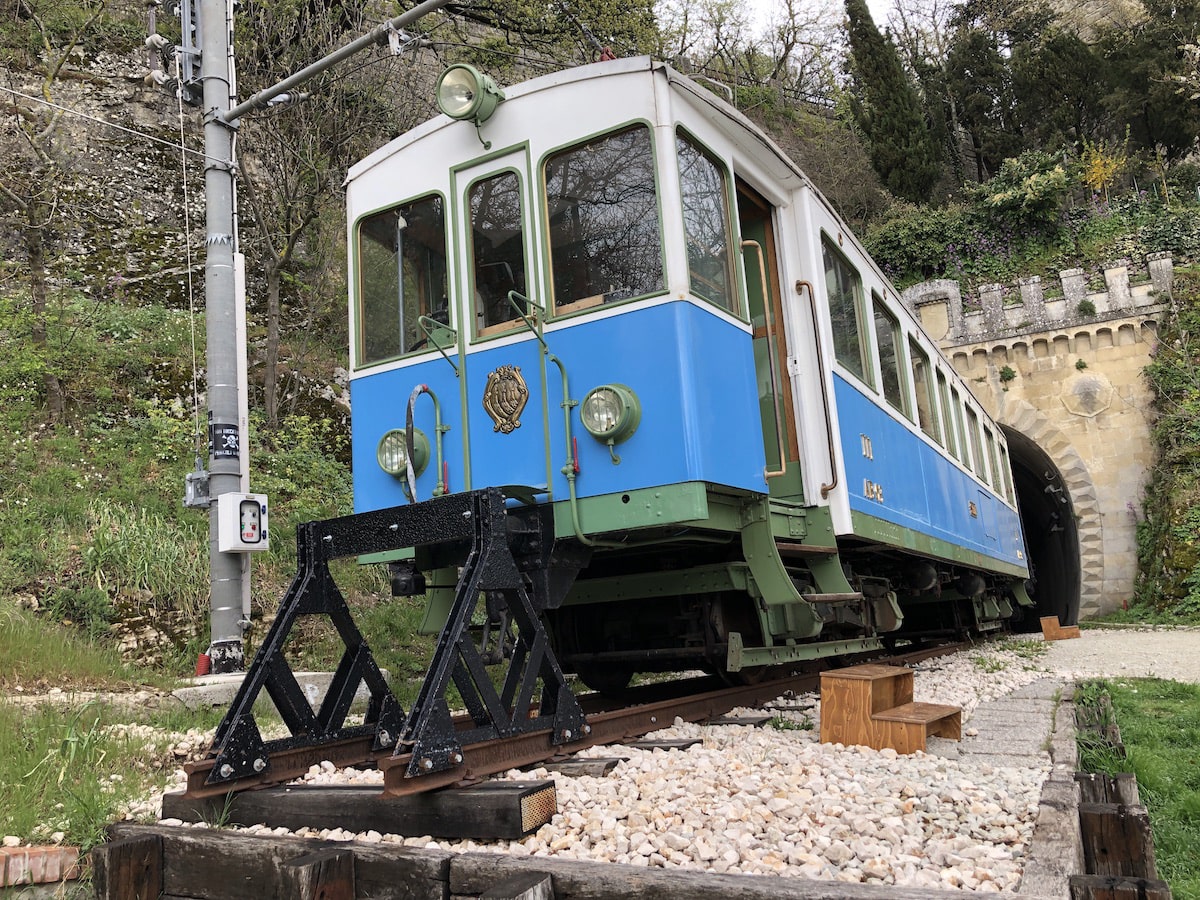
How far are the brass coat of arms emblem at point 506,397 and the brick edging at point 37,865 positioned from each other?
2440 mm

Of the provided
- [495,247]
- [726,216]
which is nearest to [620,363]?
[495,247]

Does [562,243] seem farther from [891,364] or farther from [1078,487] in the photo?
[1078,487]

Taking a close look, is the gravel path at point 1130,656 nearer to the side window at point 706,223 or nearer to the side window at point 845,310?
the side window at point 845,310

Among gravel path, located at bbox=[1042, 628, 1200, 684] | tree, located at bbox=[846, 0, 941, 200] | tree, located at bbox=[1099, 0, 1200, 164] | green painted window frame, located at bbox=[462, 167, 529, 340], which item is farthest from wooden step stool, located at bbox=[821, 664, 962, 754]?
tree, located at bbox=[1099, 0, 1200, 164]

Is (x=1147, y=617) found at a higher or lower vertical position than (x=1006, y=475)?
lower

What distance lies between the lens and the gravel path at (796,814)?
2184 millimetres

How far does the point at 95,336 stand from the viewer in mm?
11359

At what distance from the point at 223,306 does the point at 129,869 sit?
497cm

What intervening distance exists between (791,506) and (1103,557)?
1837 centimetres

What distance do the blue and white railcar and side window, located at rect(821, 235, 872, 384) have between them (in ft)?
0.15

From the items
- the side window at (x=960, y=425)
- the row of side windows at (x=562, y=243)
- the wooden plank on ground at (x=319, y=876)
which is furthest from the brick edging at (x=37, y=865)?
the side window at (x=960, y=425)

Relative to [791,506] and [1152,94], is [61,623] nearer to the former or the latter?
[791,506]

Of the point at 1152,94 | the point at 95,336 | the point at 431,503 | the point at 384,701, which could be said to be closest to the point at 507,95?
the point at 431,503

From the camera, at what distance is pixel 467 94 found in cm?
482
